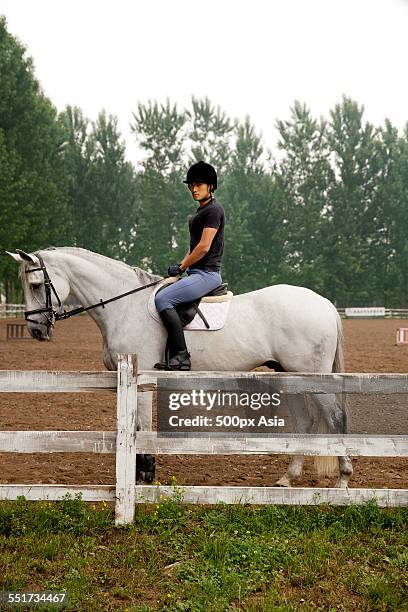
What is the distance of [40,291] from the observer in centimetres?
586

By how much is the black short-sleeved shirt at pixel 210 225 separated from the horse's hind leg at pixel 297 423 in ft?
5.04

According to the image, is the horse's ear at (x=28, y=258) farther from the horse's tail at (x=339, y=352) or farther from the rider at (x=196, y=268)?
the horse's tail at (x=339, y=352)

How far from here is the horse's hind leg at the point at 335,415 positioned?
5410 mm

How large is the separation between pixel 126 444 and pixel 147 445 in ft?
0.58

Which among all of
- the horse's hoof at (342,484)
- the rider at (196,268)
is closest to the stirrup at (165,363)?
the rider at (196,268)

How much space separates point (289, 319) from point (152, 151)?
5576 cm

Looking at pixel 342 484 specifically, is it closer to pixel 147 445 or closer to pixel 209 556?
pixel 209 556

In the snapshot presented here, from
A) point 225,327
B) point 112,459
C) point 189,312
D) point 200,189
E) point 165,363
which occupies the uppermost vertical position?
point 200,189

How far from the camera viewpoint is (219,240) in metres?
5.79

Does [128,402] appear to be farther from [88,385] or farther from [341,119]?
[341,119]

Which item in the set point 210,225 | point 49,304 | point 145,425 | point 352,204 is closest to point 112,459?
point 145,425

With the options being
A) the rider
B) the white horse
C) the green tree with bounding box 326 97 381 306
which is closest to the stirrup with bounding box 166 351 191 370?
the rider

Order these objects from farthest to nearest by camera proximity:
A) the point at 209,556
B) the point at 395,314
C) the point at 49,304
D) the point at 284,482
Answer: the point at 395,314
the point at 49,304
the point at 284,482
the point at 209,556

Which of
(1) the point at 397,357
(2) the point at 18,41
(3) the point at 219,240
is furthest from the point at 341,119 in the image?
(3) the point at 219,240
